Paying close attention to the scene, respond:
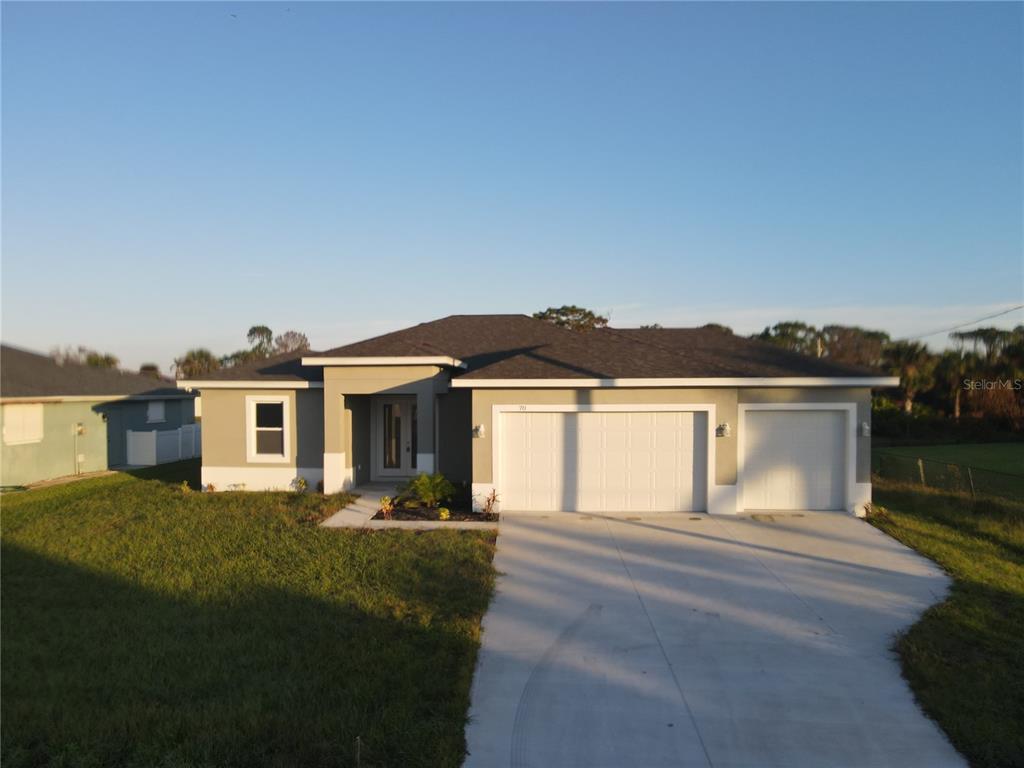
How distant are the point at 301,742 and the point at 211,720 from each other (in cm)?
88

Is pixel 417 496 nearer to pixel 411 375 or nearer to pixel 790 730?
pixel 411 375

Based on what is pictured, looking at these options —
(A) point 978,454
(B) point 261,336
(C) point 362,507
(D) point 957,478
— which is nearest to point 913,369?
(A) point 978,454

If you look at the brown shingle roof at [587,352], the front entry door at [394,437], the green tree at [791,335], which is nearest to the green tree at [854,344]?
the green tree at [791,335]

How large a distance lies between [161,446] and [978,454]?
32990 mm

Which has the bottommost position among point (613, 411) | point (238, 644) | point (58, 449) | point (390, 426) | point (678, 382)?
point (238, 644)

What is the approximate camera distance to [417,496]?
13875mm

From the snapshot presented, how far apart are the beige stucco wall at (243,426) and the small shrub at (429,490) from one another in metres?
3.50

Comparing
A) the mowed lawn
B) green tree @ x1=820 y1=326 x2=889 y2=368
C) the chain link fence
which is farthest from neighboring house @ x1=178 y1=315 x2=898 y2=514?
green tree @ x1=820 y1=326 x2=889 y2=368

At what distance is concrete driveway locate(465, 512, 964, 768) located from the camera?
17.0 ft

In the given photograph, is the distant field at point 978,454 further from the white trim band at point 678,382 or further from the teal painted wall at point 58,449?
the teal painted wall at point 58,449

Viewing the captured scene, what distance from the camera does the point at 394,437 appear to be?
58.3ft

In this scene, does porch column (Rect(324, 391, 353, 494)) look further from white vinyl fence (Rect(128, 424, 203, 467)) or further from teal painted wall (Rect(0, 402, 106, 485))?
white vinyl fence (Rect(128, 424, 203, 467))

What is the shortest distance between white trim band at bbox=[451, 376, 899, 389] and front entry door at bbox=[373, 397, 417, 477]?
185 inches

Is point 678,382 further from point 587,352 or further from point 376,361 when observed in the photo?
point 376,361
